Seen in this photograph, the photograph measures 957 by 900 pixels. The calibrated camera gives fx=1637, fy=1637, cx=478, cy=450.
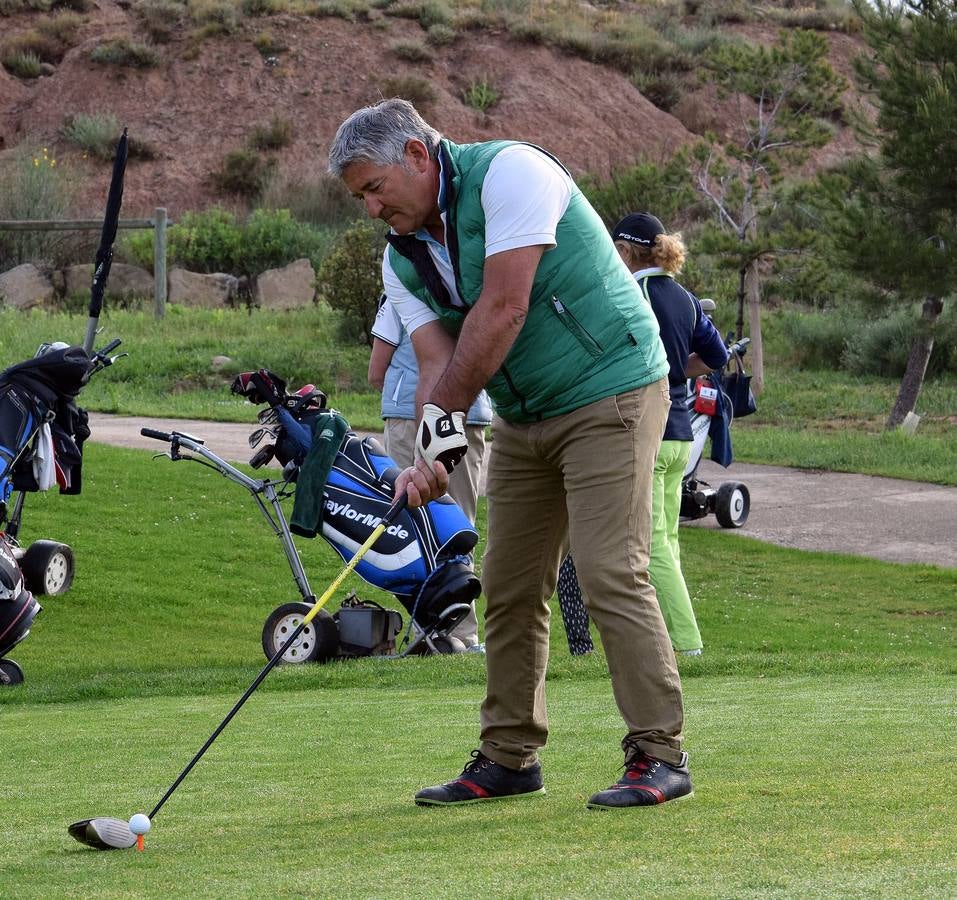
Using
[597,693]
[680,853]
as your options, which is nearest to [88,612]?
[597,693]

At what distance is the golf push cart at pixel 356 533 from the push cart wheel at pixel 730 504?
5.31 metres

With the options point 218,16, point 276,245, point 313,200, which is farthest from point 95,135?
point 276,245

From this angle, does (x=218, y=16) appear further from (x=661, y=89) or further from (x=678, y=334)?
(x=678, y=334)

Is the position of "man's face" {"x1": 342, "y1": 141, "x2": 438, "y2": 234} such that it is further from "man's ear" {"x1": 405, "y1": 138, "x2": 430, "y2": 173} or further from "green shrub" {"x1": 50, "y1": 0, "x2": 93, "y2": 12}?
"green shrub" {"x1": 50, "y1": 0, "x2": 93, "y2": 12}

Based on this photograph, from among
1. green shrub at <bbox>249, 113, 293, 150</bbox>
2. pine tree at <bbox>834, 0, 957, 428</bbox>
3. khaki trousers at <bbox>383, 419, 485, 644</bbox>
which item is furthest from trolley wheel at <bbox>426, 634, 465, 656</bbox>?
green shrub at <bbox>249, 113, 293, 150</bbox>

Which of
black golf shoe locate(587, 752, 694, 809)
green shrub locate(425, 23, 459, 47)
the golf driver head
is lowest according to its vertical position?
the golf driver head

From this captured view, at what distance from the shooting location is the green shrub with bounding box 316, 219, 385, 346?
24406mm

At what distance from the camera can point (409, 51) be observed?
42406 millimetres

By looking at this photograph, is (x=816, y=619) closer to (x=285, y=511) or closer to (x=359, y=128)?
(x=285, y=511)

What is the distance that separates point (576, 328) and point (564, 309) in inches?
2.4

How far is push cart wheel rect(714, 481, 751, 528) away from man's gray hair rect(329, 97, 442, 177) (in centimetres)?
952

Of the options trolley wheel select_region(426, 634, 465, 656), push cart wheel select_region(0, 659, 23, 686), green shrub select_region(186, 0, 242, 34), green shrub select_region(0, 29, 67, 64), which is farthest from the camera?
green shrub select_region(0, 29, 67, 64)

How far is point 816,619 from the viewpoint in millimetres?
10688

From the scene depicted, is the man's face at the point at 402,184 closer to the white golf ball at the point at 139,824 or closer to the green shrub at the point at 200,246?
the white golf ball at the point at 139,824
